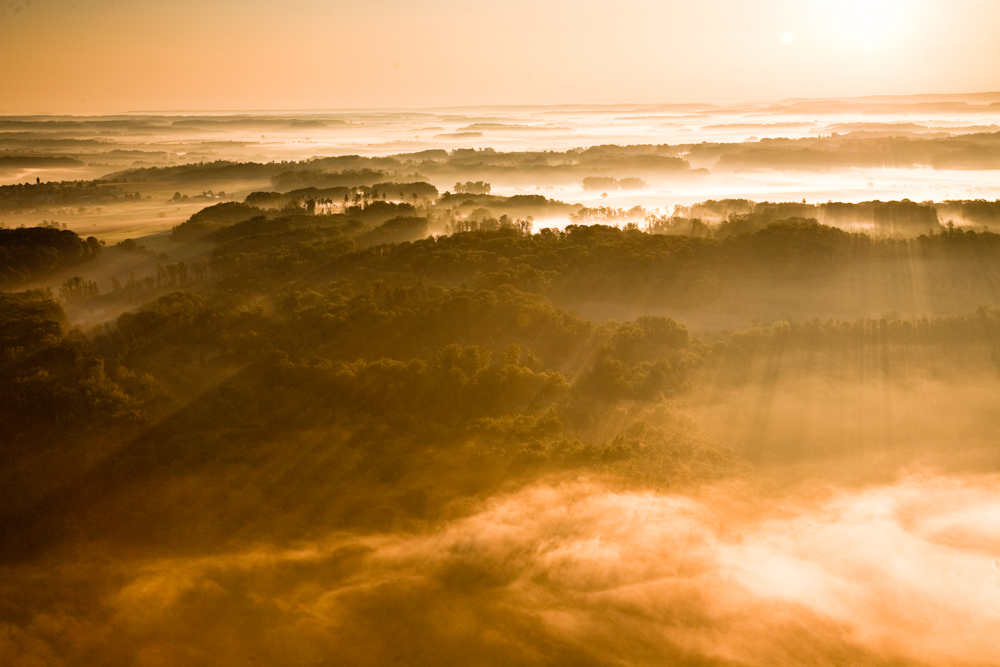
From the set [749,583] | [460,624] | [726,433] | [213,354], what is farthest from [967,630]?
[213,354]

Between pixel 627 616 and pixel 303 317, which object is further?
pixel 303 317

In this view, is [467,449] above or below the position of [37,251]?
below

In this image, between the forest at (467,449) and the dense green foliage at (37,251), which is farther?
the dense green foliage at (37,251)

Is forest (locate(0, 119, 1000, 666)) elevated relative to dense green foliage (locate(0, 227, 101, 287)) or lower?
lower

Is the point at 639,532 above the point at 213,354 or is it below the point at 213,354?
below

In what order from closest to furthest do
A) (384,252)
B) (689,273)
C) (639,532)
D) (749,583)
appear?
(749,583), (639,532), (689,273), (384,252)

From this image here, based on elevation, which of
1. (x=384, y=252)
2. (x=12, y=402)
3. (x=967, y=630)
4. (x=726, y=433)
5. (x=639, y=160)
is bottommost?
(x=967, y=630)

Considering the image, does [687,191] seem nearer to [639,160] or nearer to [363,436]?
[639,160]

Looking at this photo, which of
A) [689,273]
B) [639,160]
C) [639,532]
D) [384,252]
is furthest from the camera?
[639,160]

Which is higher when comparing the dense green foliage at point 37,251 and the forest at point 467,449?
the dense green foliage at point 37,251

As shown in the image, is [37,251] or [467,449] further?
[37,251]

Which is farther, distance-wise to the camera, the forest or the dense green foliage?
the dense green foliage
